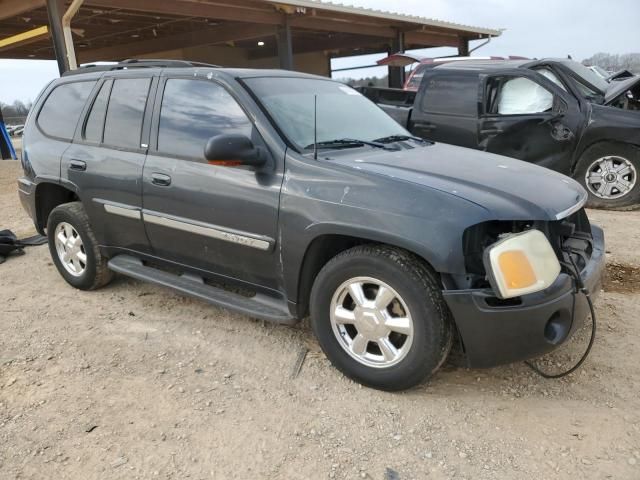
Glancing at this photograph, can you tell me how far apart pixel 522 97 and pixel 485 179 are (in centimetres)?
448

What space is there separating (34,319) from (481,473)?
333 cm

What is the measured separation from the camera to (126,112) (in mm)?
3830

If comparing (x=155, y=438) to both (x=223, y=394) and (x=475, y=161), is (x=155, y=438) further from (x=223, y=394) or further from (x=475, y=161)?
(x=475, y=161)

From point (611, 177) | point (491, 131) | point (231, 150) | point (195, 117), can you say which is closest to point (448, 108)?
point (491, 131)

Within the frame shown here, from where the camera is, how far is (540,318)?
96.8 inches

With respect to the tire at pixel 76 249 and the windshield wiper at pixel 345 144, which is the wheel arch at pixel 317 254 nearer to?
the windshield wiper at pixel 345 144

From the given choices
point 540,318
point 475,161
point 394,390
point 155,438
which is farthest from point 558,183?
point 155,438

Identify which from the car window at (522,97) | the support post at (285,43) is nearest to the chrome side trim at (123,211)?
the car window at (522,97)

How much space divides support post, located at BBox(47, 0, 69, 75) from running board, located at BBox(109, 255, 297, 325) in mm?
7887

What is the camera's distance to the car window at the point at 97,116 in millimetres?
3994

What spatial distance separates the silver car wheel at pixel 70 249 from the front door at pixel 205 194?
3.17ft

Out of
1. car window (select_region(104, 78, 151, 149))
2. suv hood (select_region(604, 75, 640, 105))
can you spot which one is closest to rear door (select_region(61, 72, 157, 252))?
car window (select_region(104, 78, 151, 149))

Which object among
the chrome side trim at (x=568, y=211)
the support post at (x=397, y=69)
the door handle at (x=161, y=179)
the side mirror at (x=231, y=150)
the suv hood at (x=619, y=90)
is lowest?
the chrome side trim at (x=568, y=211)

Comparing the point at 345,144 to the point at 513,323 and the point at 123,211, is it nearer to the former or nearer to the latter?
the point at 513,323
